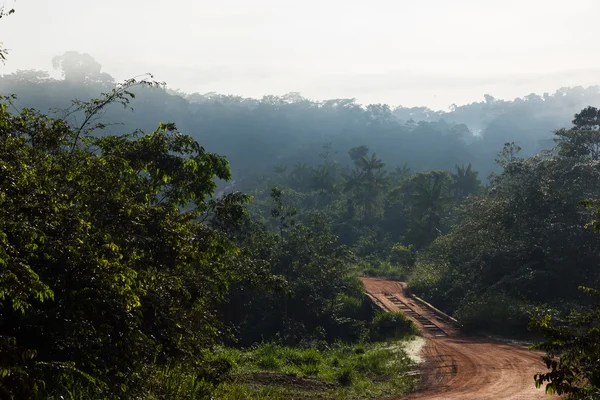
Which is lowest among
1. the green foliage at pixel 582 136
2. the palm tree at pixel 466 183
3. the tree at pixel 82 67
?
the palm tree at pixel 466 183

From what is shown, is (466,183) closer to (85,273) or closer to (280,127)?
(85,273)

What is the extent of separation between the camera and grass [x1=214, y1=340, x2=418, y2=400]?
1277 cm

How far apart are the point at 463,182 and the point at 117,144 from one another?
5517cm

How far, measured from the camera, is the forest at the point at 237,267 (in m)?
6.93

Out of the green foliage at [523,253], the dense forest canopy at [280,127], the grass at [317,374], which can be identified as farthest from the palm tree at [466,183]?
the grass at [317,374]

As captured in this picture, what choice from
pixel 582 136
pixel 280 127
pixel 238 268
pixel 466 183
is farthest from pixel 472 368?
pixel 280 127

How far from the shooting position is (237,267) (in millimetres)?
13109

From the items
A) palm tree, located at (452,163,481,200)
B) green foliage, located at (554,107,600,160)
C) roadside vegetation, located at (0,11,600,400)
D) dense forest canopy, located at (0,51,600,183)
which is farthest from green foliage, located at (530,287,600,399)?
dense forest canopy, located at (0,51,600,183)

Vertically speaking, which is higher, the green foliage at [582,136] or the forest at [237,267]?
the green foliage at [582,136]

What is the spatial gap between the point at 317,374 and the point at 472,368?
14.4ft

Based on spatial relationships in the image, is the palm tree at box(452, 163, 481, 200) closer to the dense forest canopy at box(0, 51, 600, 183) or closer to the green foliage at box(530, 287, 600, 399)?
the dense forest canopy at box(0, 51, 600, 183)

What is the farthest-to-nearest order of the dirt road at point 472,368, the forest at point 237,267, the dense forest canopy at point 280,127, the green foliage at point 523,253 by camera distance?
the dense forest canopy at point 280,127
the green foliage at point 523,253
the dirt road at point 472,368
the forest at point 237,267

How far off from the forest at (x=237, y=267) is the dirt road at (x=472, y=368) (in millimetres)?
843

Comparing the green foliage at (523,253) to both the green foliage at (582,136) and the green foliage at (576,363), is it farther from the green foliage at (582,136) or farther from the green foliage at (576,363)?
the green foliage at (576,363)
